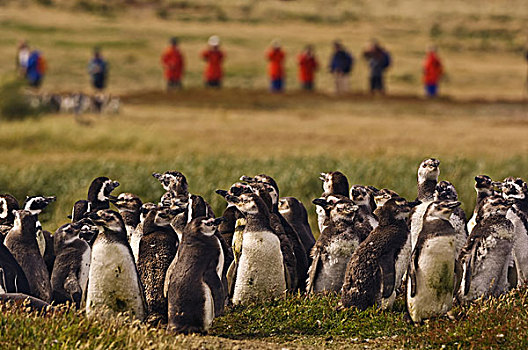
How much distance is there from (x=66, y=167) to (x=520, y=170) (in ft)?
29.7

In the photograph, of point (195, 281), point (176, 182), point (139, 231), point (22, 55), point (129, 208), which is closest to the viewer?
point (195, 281)

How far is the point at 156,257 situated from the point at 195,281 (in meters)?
0.86

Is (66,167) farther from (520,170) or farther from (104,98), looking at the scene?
(104,98)

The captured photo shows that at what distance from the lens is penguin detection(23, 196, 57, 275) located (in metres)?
10.8

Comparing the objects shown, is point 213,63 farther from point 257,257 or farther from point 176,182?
point 257,257

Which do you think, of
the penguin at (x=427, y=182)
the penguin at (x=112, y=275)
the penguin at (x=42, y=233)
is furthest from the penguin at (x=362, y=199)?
the penguin at (x=42, y=233)

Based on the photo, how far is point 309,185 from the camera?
675 inches

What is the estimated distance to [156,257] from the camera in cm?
980

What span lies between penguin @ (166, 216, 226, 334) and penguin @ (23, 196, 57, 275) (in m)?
2.24

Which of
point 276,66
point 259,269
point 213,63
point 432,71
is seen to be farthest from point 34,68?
point 259,269

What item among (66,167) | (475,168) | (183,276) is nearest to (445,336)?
(183,276)

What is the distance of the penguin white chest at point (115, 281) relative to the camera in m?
9.09

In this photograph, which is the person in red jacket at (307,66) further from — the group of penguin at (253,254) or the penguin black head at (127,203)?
the penguin black head at (127,203)

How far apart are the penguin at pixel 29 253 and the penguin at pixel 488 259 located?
4304mm
